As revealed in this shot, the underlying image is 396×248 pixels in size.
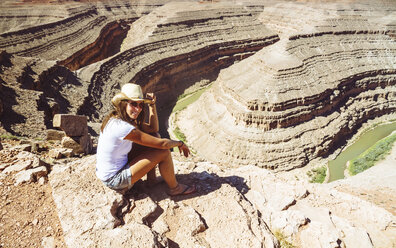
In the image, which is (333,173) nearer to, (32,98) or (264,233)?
(264,233)

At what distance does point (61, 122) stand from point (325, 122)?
18925 mm

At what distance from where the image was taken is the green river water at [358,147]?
1817 centimetres

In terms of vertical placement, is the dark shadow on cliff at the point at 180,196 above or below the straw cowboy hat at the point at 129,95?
below

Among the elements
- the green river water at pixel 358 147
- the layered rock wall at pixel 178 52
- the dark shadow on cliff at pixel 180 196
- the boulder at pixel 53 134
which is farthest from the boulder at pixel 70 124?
the green river water at pixel 358 147

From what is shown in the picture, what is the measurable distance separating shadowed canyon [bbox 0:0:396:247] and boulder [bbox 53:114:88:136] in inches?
82.5

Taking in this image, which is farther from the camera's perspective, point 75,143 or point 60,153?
point 75,143

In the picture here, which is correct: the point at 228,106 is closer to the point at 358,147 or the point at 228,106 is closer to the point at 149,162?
the point at 358,147

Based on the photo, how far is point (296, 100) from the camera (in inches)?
752

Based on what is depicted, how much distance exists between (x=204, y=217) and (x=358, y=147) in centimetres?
1978

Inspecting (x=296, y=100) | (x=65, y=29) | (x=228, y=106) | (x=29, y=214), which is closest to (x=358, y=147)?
(x=296, y=100)

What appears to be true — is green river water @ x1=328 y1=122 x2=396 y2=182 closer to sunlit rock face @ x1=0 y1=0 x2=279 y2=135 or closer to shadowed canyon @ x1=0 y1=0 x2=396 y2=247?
shadowed canyon @ x1=0 y1=0 x2=396 y2=247

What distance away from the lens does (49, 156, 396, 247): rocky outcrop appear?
4.73 meters

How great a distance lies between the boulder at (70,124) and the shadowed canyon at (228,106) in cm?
210

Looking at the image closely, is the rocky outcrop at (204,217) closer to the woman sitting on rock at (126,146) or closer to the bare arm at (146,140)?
the woman sitting on rock at (126,146)
